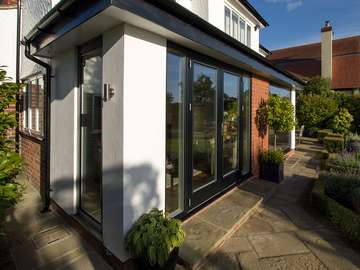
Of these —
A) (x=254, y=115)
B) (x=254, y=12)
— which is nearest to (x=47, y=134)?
(x=254, y=115)

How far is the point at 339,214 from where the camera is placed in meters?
3.67

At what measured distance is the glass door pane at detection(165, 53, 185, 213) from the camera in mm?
3281

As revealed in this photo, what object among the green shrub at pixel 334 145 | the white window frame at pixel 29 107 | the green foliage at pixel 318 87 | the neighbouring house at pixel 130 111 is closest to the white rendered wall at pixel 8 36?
the white window frame at pixel 29 107

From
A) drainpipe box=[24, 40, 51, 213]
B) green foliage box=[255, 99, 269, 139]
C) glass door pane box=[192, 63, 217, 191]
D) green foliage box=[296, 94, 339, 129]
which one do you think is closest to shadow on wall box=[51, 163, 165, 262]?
glass door pane box=[192, 63, 217, 191]

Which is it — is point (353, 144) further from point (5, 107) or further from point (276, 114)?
point (5, 107)

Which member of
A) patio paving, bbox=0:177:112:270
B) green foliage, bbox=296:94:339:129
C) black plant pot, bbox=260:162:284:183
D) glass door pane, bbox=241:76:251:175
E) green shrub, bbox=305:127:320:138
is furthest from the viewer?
green shrub, bbox=305:127:320:138

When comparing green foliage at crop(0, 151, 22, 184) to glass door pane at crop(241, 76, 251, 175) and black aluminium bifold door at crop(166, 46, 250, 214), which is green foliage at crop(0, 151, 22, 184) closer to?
black aluminium bifold door at crop(166, 46, 250, 214)

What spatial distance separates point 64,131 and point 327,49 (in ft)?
75.3

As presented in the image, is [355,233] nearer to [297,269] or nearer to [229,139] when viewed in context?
[297,269]

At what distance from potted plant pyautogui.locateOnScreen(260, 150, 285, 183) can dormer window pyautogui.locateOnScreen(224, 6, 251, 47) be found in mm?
3864

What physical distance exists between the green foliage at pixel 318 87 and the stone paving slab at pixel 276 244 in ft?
54.2

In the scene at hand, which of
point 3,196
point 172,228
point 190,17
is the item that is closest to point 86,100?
point 3,196

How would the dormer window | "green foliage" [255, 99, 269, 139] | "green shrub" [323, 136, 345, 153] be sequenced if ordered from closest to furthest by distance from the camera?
"green foliage" [255, 99, 269, 139]
the dormer window
"green shrub" [323, 136, 345, 153]

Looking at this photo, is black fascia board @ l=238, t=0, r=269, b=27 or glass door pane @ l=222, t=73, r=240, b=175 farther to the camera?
black fascia board @ l=238, t=0, r=269, b=27
